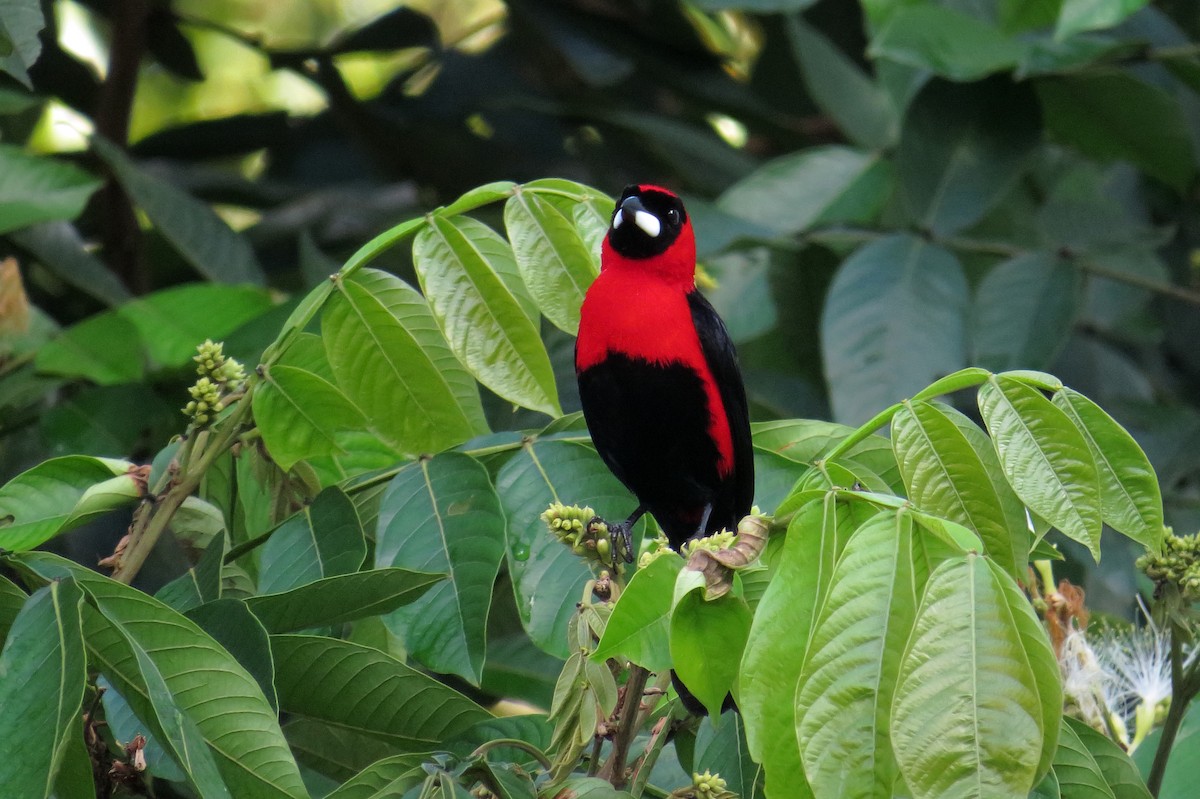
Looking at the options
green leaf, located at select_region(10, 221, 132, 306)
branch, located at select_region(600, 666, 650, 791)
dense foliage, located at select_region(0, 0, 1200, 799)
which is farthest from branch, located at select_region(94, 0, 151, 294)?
branch, located at select_region(600, 666, 650, 791)

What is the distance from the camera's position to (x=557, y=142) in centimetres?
505

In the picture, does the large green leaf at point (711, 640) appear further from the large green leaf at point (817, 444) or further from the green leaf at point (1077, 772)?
the large green leaf at point (817, 444)

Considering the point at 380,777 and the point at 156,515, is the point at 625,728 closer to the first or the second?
the point at 380,777

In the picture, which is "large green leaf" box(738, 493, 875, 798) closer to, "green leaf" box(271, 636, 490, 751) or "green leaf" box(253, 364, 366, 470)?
"green leaf" box(271, 636, 490, 751)

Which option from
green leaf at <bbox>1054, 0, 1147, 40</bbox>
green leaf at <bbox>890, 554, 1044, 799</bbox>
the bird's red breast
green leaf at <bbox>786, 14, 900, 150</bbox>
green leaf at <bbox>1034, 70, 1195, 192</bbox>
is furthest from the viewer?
green leaf at <bbox>786, 14, 900, 150</bbox>

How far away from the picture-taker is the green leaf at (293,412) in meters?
1.75

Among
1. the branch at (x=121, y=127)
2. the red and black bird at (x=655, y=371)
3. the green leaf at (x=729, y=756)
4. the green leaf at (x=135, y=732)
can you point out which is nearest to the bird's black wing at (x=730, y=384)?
the red and black bird at (x=655, y=371)

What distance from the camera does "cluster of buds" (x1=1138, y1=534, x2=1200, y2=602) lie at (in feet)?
5.18

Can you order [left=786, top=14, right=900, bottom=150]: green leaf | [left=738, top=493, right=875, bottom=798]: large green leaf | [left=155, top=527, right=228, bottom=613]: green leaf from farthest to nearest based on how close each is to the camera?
1. [left=786, top=14, right=900, bottom=150]: green leaf
2. [left=155, top=527, right=228, bottom=613]: green leaf
3. [left=738, top=493, right=875, bottom=798]: large green leaf

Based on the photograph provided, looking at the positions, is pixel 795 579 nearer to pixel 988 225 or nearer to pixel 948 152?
pixel 948 152

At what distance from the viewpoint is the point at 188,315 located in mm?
2975

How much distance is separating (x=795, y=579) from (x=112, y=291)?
9.23 ft

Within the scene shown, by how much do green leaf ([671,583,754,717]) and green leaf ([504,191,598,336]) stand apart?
0.76m

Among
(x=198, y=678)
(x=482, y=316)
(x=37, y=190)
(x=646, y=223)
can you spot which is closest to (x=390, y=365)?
(x=482, y=316)
